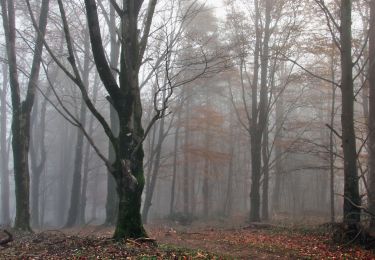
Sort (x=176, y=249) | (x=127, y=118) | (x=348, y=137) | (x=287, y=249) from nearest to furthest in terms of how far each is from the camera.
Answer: (x=176, y=249)
(x=127, y=118)
(x=287, y=249)
(x=348, y=137)

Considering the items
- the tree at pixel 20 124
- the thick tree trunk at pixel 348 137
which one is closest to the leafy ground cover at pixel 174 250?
the thick tree trunk at pixel 348 137

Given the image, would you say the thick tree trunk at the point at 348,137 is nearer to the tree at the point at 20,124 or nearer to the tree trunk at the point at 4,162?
the tree at the point at 20,124

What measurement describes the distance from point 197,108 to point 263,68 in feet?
23.9

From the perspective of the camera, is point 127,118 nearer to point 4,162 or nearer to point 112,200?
point 112,200

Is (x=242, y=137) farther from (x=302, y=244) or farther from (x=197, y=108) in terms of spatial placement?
(x=302, y=244)

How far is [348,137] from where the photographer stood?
30.4ft

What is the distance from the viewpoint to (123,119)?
293 inches

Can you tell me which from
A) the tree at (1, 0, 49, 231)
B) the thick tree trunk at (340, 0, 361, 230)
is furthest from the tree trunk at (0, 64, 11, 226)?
the thick tree trunk at (340, 0, 361, 230)

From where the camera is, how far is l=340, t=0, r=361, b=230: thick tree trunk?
879 cm

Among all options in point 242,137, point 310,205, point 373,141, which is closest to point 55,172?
point 242,137

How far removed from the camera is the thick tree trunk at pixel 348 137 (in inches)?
346

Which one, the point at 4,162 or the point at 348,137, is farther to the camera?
the point at 4,162

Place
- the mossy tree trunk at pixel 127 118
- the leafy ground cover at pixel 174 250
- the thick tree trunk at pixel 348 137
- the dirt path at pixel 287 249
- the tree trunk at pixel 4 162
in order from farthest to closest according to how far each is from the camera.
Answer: the tree trunk at pixel 4 162 → the thick tree trunk at pixel 348 137 → the dirt path at pixel 287 249 → the mossy tree trunk at pixel 127 118 → the leafy ground cover at pixel 174 250

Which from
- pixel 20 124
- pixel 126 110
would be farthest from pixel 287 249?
pixel 20 124
